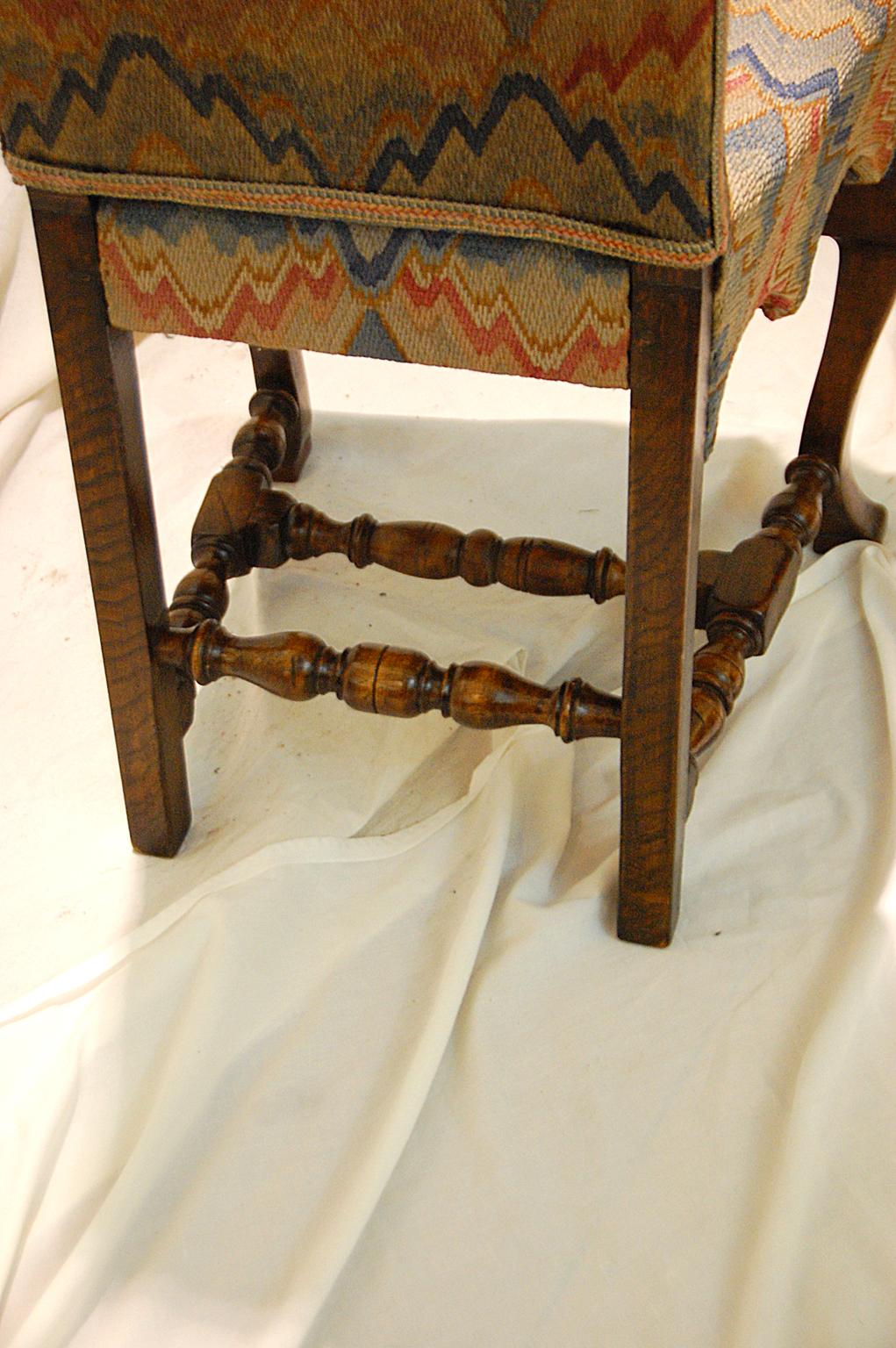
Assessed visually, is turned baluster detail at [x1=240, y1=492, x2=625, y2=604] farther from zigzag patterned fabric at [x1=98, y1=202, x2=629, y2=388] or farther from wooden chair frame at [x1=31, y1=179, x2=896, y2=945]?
zigzag patterned fabric at [x1=98, y1=202, x2=629, y2=388]

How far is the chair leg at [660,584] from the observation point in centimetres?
72

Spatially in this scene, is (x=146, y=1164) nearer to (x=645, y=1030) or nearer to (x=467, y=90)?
(x=645, y=1030)

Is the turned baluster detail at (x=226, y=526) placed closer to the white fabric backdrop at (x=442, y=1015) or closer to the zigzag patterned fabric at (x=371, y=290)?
the white fabric backdrop at (x=442, y=1015)

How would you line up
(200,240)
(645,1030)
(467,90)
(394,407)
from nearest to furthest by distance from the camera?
(467,90)
(200,240)
(645,1030)
(394,407)

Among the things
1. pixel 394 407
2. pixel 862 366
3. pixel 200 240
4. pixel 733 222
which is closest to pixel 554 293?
pixel 733 222

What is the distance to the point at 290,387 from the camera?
137 centimetres

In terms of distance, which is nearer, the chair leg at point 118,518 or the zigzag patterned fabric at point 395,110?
the zigzag patterned fabric at point 395,110

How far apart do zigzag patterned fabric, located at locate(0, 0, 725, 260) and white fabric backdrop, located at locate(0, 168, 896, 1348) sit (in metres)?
0.47

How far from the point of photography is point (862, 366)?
1.22m

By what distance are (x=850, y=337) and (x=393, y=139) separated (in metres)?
0.62

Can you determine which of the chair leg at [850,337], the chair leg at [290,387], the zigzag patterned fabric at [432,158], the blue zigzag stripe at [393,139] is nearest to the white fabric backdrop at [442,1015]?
the chair leg at [850,337]

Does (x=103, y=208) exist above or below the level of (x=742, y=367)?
above

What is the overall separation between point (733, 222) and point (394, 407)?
2.96 ft

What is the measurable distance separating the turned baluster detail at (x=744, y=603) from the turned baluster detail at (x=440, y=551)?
81 millimetres
